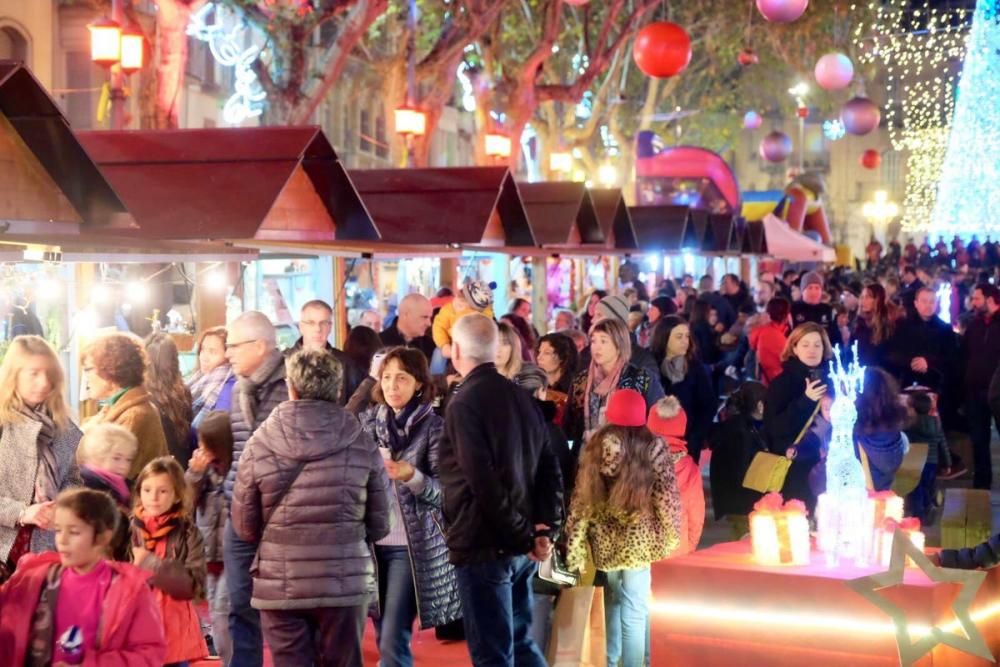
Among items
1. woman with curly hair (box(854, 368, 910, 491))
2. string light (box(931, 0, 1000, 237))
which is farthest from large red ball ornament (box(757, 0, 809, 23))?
string light (box(931, 0, 1000, 237))

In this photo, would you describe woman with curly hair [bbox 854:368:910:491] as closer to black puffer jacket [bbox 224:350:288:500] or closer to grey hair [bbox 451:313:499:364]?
grey hair [bbox 451:313:499:364]

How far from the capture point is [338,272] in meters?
13.4

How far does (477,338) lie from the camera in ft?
22.1

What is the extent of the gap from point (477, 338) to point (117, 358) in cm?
186

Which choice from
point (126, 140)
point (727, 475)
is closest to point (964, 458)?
point (727, 475)

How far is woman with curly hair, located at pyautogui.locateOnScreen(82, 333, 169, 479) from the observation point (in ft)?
24.1

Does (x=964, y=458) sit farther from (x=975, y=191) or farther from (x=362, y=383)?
(x=975, y=191)

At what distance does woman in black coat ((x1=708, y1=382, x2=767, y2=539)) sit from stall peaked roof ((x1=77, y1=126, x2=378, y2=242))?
3.19 meters

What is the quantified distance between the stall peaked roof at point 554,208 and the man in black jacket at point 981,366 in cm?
451

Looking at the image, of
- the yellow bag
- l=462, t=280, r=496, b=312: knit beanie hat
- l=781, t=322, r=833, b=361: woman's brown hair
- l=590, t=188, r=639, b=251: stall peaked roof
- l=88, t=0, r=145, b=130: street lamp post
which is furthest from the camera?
l=590, t=188, r=639, b=251: stall peaked roof

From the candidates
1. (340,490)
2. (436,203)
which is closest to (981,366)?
(436,203)

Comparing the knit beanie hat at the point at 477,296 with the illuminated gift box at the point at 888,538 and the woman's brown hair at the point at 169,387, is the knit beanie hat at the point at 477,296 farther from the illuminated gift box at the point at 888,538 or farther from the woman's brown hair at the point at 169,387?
the illuminated gift box at the point at 888,538

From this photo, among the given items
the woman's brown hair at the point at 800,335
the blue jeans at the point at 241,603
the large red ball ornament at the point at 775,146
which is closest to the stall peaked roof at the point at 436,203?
the woman's brown hair at the point at 800,335

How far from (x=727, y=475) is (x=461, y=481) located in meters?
4.20
